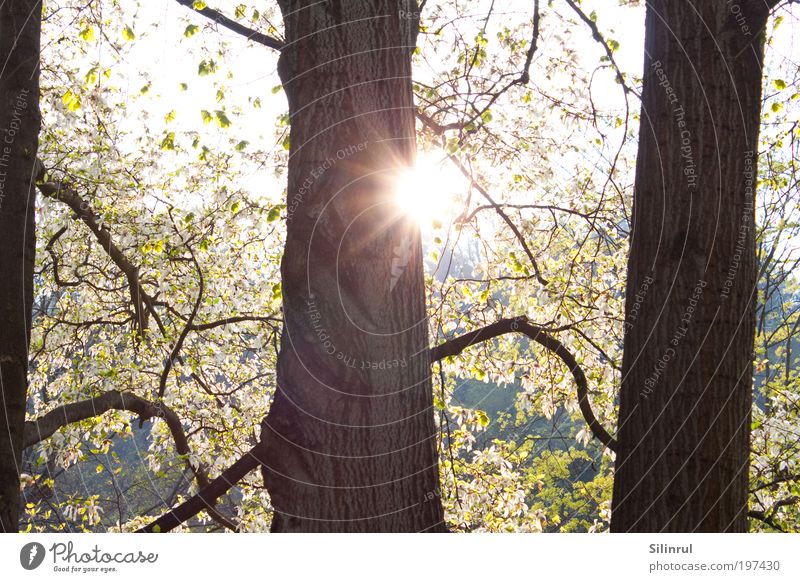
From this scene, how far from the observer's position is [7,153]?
366 cm

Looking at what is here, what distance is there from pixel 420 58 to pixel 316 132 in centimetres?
404

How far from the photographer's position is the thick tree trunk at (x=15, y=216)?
356 cm

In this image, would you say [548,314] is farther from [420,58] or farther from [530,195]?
[420,58]

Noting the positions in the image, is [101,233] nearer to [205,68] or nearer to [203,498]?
[205,68]

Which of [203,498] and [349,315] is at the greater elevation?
[349,315]
